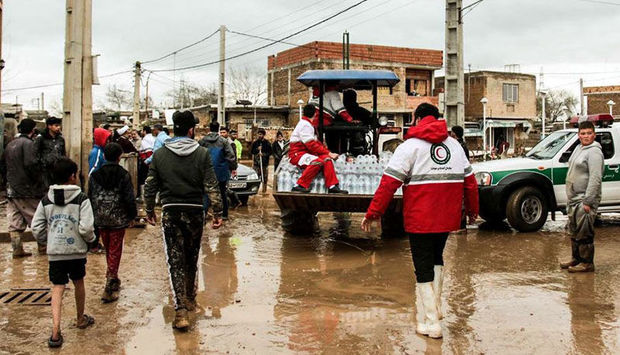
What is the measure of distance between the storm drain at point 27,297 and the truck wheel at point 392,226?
5572 millimetres

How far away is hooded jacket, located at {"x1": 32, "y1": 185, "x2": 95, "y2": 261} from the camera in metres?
5.24

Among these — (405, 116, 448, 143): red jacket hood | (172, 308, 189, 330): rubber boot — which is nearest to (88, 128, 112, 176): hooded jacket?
(172, 308, 189, 330): rubber boot

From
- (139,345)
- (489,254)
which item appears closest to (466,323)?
(139,345)

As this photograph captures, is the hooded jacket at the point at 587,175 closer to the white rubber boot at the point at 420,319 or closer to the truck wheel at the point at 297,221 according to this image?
the white rubber boot at the point at 420,319

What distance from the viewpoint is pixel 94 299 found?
6.51 m

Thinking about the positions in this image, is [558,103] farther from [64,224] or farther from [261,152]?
[64,224]

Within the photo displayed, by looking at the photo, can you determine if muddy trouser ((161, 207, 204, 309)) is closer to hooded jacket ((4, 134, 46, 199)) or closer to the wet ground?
the wet ground

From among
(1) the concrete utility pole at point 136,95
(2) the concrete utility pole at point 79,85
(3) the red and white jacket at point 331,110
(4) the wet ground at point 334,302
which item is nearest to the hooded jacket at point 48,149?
(4) the wet ground at point 334,302

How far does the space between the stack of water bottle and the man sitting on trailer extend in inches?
5.0

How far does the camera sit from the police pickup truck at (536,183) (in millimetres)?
10812

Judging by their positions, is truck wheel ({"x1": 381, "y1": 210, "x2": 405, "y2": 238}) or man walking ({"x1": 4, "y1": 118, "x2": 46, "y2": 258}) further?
truck wheel ({"x1": 381, "y1": 210, "x2": 405, "y2": 238})

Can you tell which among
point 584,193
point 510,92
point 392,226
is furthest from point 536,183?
point 510,92

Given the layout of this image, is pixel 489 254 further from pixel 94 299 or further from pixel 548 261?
pixel 94 299

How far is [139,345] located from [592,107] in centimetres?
5983
